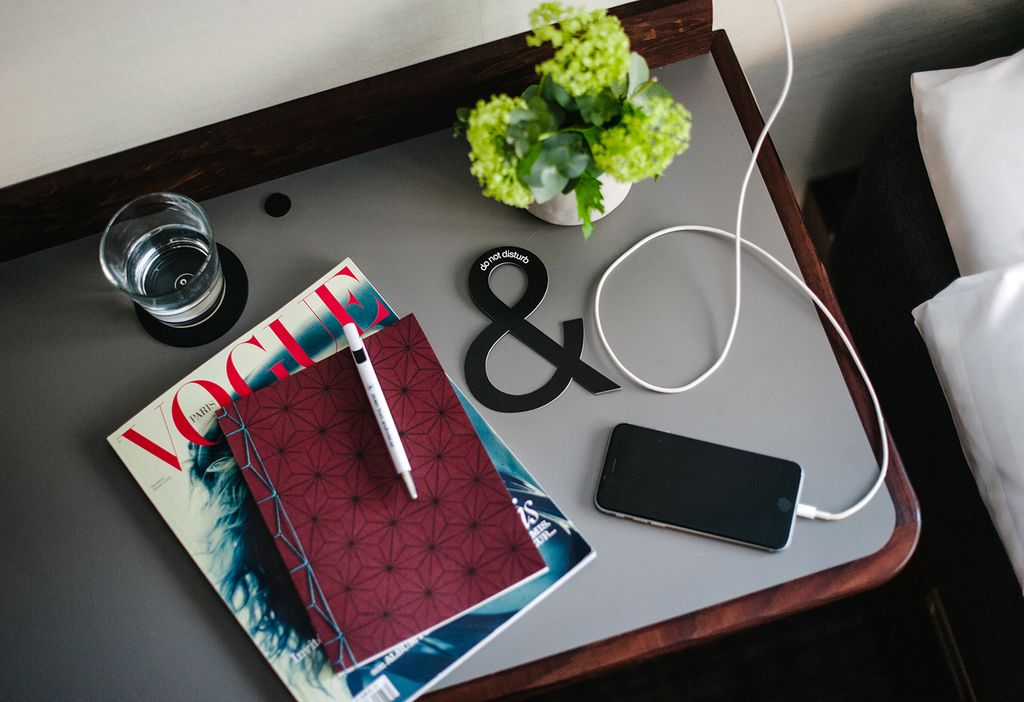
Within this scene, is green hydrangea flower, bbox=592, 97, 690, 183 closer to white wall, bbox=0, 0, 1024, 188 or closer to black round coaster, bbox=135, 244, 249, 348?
white wall, bbox=0, 0, 1024, 188

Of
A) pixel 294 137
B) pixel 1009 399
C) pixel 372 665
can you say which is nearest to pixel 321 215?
pixel 294 137

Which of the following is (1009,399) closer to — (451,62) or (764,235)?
(764,235)

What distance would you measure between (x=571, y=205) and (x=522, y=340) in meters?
0.11

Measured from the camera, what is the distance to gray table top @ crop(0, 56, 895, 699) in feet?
1.79

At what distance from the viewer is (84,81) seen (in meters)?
0.57

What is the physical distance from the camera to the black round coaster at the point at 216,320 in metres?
0.62

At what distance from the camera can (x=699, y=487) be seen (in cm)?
55

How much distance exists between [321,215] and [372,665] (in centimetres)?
36

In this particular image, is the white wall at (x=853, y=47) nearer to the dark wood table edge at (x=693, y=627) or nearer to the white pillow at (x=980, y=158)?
the white pillow at (x=980, y=158)

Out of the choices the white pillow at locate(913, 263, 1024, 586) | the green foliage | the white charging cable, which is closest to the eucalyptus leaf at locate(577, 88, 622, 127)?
the green foliage

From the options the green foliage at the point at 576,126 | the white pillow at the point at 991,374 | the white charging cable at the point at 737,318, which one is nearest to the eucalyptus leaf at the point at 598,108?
the green foliage at the point at 576,126

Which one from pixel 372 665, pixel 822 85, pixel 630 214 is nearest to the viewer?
pixel 372 665

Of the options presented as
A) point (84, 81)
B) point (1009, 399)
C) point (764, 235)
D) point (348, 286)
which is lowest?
point (1009, 399)

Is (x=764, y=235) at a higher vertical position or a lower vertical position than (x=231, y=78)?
lower
